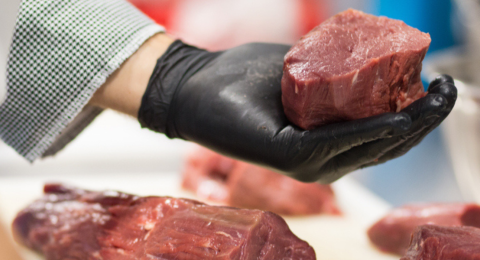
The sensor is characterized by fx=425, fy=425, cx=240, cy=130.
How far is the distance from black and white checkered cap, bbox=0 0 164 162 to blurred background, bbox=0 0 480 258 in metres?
0.54

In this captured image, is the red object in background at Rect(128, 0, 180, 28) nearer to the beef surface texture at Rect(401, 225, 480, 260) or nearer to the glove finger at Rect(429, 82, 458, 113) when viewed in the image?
the glove finger at Rect(429, 82, 458, 113)

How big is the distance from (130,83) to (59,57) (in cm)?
39

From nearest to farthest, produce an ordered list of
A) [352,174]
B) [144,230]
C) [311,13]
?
[144,230] < [352,174] < [311,13]

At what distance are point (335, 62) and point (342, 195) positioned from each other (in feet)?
6.69

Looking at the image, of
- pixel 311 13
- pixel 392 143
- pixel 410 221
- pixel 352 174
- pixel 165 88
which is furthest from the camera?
Answer: pixel 311 13

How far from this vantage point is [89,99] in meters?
2.27

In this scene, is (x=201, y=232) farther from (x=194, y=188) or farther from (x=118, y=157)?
(x=118, y=157)

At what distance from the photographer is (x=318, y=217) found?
122 inches

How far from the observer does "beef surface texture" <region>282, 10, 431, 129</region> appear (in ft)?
5.43

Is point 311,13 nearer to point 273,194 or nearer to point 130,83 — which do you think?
point 273,194

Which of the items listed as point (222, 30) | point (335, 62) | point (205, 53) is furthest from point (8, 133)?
point (222, 30)

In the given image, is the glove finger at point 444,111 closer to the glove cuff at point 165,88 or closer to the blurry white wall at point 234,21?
the glove cuff at point 165,88

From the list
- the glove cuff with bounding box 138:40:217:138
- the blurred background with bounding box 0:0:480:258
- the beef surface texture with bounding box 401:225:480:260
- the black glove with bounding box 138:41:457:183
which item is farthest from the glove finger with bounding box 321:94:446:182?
the blurred background with bounding box 0:0:480:258

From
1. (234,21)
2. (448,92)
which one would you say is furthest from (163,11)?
(448,92)
